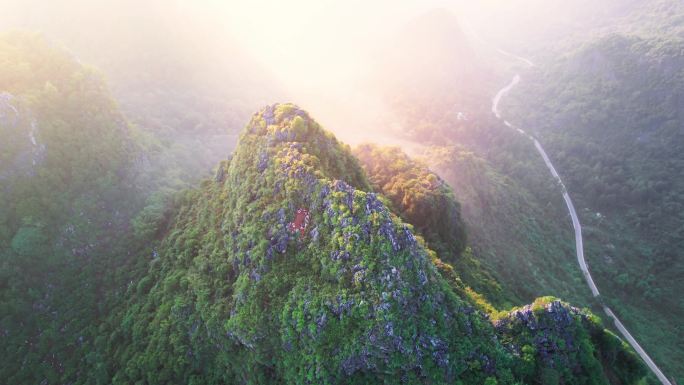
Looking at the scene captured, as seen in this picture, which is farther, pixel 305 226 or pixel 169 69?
pixel 169 69

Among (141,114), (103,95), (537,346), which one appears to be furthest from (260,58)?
(537,346)

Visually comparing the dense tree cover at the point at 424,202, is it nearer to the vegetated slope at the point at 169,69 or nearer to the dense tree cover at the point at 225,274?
the dense tree cover at the point at 225,274

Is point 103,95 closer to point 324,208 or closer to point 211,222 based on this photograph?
point 211,222

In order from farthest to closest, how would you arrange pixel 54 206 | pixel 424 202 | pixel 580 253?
pixel 580 253, pixel 424 202, pixel 54 206

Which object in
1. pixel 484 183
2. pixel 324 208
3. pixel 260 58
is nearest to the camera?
pixel 324 208

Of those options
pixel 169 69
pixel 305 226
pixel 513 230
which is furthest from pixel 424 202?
pixel 169 69

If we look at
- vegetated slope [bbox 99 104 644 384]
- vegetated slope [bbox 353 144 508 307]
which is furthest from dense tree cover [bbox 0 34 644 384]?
vegetated slope [bbox 353 144 508 307]

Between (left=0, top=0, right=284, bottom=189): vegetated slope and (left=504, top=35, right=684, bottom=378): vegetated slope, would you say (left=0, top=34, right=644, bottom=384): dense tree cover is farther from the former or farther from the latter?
(left=504, top=35, right=684, bottom=378): vegetated slope

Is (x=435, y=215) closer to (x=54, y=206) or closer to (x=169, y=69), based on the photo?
(x=54, y=206)
